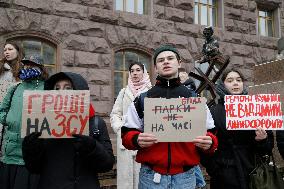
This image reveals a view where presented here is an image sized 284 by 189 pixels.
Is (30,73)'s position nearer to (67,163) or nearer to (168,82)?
(67,163)

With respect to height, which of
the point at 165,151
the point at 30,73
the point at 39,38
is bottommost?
the point at 165,151

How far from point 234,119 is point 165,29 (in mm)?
6413

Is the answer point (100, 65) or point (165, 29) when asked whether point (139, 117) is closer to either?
point (100, 65)

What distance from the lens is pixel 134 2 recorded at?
9.28 metres

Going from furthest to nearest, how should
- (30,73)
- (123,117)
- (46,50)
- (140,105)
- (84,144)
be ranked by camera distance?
1. (46,50)
2. (123,117)
3. (30,73)
4. (140,105)
5. (84,144)

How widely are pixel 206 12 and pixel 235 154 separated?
8.07m

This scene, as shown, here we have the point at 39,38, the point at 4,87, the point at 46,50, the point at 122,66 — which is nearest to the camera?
the point at 4,87

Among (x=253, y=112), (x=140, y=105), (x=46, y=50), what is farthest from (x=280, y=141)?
(x=46, y=50)

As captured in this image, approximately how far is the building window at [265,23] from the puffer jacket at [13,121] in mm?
9572

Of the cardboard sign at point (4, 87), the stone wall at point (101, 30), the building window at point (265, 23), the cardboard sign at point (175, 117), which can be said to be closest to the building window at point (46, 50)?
the stone wall at point (101, 30)

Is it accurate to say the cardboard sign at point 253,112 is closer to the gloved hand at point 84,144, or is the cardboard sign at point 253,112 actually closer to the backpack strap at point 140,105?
the backpack strap at point 140,105

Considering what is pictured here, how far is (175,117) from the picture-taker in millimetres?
2582

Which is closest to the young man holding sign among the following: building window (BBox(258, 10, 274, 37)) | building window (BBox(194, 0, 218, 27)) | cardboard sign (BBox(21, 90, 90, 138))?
cardboard sign (BBox(21, 90, 90, 138))

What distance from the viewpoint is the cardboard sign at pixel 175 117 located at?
2537 millimetres
